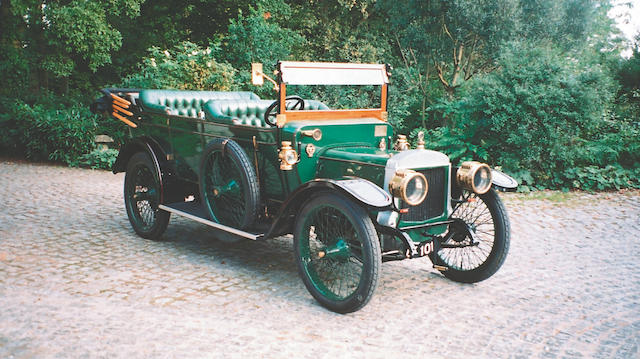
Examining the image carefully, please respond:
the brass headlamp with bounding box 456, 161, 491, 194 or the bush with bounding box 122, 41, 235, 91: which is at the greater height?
the bush with bounding box 122, 41, 235, 91

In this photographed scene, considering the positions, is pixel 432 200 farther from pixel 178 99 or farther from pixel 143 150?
pixel 178 99

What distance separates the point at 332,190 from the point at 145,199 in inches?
111

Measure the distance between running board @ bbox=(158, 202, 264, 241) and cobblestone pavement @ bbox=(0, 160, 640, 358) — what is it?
0.45 metres

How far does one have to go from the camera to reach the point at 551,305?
4.46m

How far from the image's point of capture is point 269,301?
4383 mm

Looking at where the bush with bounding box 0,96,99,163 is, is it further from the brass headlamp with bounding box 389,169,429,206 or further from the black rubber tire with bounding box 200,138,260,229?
the brass headlamp with bounding box 389,169,429,206

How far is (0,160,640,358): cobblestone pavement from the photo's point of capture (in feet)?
11.9

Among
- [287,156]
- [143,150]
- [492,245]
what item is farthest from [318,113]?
[143,150]

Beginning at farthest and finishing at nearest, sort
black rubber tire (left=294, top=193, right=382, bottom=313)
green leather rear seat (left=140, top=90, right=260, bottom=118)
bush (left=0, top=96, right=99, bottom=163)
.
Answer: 1. bush (left=0, top=96, right=99, bottom=163)
2. green leather rear seat (left=140, top=90, right=260, bottom=118)
3. black rubber tire (left=294, top=193, right=382, bottom=313)

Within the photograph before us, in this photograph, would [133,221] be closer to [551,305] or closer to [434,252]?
[434,252]

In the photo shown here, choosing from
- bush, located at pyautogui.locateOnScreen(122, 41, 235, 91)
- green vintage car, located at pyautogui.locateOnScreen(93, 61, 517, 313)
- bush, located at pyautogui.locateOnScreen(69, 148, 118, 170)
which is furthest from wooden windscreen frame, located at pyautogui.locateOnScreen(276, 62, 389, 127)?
bush, located at pyautogui.locateOnScreen(69, 148, 118, 170)

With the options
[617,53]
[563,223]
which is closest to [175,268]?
[563,223]

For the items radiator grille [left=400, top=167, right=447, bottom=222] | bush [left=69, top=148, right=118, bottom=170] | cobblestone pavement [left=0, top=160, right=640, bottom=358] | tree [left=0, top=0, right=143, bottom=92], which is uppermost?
tree [left=0, top=0, right=143, bottom=92]

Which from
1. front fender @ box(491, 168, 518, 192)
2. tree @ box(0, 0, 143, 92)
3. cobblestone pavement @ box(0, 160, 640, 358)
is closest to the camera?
cobblestone pavement @ box(0, 160, 640, 358)
